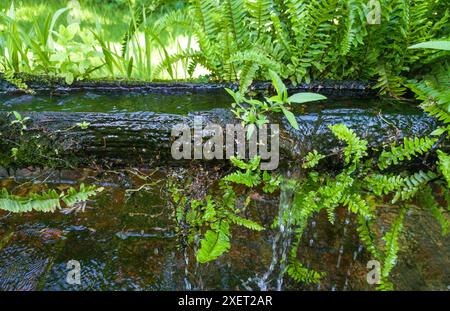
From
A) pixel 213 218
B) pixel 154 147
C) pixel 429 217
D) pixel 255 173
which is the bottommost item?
pixel 429 217

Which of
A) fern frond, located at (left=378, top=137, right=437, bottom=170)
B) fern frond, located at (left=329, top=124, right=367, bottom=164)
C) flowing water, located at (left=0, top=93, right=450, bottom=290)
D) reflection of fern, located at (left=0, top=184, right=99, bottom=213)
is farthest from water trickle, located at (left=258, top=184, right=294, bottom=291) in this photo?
reflection of fern, located at (left=0, top=184, right=99, bottom=213)

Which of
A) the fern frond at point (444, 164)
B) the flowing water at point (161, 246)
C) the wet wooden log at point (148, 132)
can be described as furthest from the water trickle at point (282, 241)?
the fern frond at point (444, 164)

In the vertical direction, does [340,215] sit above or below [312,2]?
below

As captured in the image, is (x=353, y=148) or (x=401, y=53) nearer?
(x=353, y=148)

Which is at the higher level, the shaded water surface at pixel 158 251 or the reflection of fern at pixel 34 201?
the reflection of fern at pixel 34 201

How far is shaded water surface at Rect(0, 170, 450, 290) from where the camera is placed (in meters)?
2.45

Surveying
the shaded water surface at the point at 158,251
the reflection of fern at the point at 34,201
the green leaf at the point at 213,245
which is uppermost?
the reflection of fern at the point at 34,201

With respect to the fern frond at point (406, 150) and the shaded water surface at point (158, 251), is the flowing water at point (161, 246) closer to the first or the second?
the shaded water surface at point (158, 251)

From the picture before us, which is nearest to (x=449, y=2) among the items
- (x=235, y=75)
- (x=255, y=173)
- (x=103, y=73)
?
(x=235, y=75)

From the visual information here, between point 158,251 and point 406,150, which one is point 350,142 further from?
point 158,251

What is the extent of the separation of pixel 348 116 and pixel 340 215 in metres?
0.86

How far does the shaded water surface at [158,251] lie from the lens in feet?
8.03
